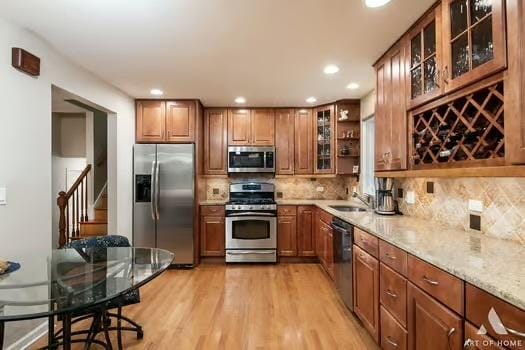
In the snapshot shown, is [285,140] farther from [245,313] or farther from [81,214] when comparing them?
[81,214]

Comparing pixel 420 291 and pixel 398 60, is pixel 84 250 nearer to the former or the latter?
pixel 420 291

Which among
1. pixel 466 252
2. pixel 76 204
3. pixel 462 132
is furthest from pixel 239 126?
pixel 466 252

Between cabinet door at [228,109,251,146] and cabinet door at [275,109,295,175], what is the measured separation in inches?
18.6

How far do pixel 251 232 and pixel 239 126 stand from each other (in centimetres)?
170

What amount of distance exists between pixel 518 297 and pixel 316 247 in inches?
137

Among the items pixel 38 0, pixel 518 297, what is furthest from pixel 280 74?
pixel 518 297

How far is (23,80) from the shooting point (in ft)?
7.38

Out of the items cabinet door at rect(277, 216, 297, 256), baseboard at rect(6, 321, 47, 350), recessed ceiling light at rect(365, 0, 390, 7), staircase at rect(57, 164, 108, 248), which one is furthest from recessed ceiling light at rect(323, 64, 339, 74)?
staircase at rect(57, 164, 108, 248)

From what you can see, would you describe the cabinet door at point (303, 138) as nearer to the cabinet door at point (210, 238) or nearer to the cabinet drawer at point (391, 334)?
the cabinet door at point (210, 238)

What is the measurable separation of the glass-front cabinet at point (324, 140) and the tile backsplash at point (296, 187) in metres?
0.41

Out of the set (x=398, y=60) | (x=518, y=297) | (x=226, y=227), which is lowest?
(x=226, y=227)

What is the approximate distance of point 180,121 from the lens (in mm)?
4328

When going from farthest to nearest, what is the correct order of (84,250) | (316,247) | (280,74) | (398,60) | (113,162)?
(316,247), (113,162), (280,74), (398,60), (84,250)

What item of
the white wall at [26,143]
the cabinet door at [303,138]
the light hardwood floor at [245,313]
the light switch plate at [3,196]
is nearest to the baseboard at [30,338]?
the white wall at [26,143]
